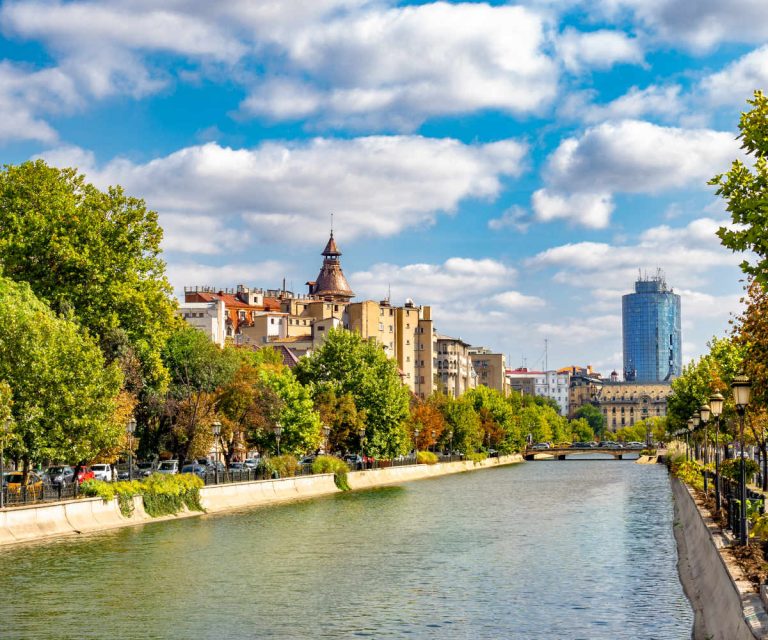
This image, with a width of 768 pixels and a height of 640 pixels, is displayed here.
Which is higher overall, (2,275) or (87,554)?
(2,275)

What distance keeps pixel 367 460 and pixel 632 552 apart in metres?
53.3

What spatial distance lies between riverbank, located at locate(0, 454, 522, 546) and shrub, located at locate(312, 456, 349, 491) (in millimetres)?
681

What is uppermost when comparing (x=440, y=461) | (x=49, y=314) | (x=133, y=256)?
(x=133, y=256)

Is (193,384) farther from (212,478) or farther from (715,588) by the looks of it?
(715,588)

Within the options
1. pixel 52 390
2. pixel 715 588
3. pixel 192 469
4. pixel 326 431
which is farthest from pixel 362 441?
pixel 715 588

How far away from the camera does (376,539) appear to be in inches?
1828

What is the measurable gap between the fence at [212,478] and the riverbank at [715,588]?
24.9m

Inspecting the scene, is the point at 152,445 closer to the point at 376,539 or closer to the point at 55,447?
the point at 55,447

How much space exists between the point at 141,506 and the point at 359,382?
150ft

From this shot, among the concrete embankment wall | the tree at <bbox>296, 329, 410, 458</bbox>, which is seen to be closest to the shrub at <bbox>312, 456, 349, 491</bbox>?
the tree at <bbox>296, 329, 410, 458</bbox>

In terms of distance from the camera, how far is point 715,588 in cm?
2509

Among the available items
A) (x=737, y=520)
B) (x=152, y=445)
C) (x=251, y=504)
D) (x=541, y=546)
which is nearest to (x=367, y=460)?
(x=152, y=445)

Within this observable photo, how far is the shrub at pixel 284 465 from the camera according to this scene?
71.1m

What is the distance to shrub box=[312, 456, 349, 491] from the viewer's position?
79062 mm
